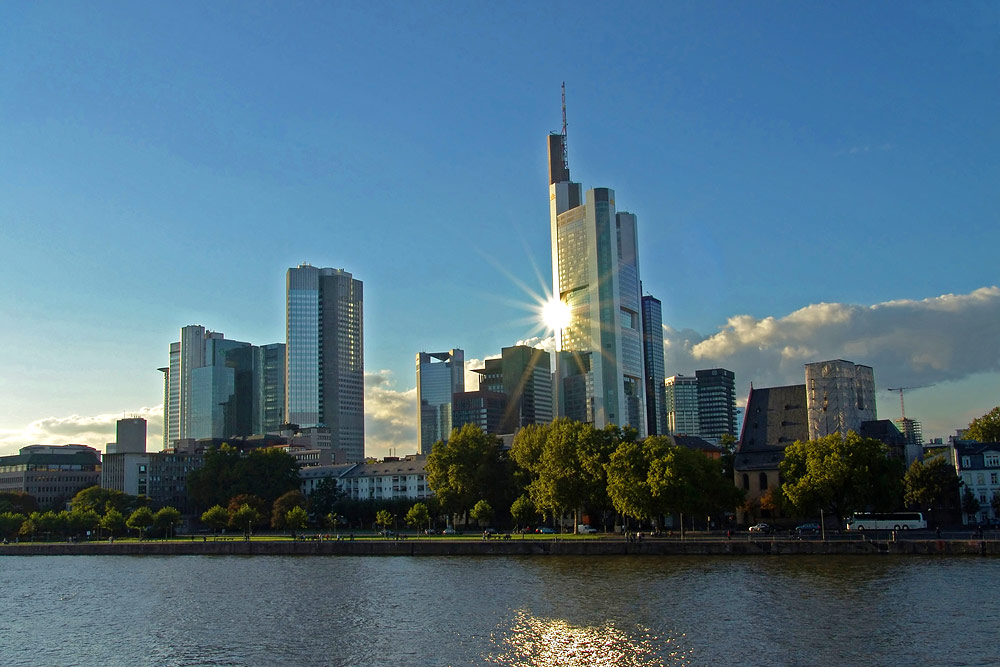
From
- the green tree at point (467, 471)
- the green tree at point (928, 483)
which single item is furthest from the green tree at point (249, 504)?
the green tree at point (928, 483)

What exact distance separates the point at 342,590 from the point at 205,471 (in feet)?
390

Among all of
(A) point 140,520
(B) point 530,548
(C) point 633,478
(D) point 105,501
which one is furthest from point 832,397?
(D) point 105,501

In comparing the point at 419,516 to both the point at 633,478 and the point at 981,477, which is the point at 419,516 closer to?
the point at 633,478

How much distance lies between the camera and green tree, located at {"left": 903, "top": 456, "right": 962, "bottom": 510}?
12488cm

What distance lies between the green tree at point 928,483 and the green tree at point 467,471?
53695 millimetres

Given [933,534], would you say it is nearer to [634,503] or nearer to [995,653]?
[634,503]

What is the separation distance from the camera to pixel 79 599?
7781 centimetres

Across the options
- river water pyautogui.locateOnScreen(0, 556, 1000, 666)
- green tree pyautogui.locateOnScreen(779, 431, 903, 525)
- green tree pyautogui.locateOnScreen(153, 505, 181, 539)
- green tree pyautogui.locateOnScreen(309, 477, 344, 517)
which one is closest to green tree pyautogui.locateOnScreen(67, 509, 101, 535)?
green tree pyautogui.locateOnScreen(153, 505, 181, 539)

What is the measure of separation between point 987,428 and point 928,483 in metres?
26.6

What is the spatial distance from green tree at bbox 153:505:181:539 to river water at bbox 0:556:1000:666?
202 feet

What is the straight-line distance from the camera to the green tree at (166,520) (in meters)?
151

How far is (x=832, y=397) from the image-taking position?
13850cm

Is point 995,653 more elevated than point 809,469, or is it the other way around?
Answer: point 809,469

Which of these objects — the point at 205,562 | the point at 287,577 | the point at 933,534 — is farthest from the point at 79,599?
the point at 933,534
